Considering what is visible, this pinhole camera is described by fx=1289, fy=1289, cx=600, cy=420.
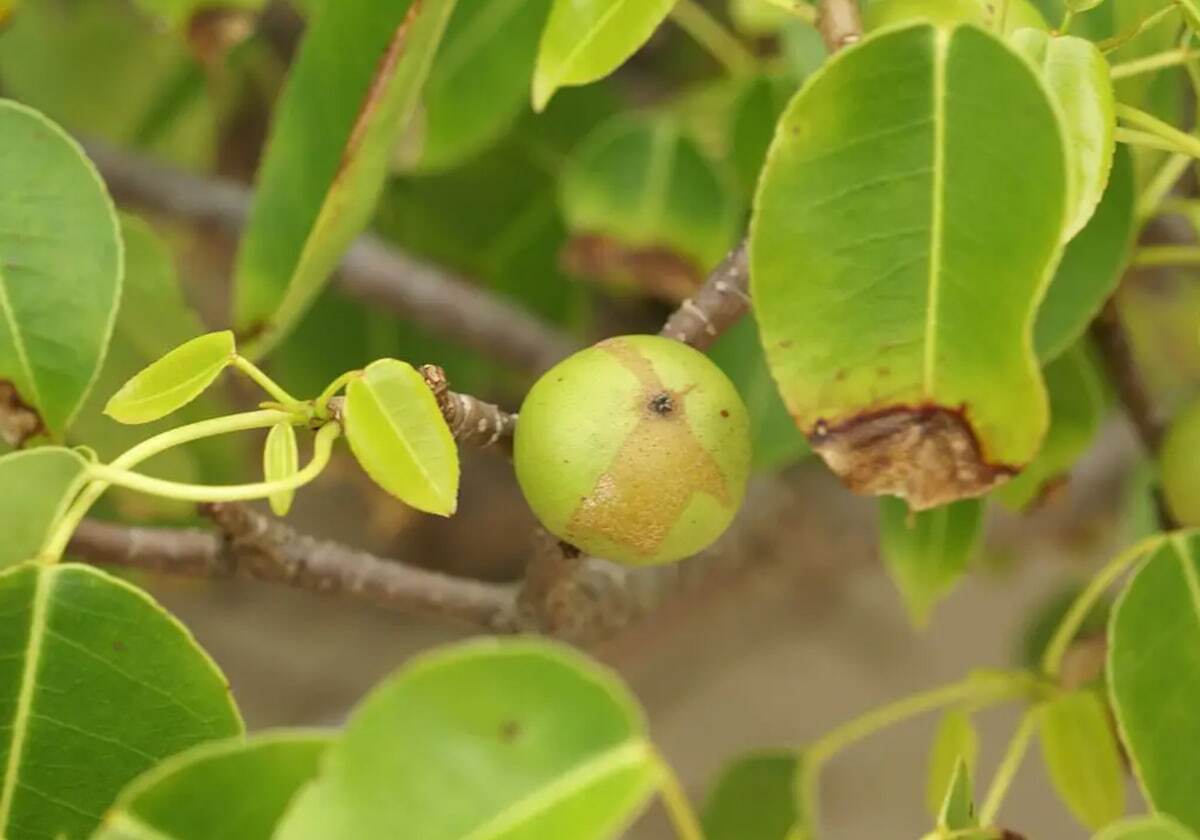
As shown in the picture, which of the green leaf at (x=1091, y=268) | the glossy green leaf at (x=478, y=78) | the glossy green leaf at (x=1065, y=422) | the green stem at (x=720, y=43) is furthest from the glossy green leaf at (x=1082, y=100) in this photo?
the green stem at (x=720, y=43)

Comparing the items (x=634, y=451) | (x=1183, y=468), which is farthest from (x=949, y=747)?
(x=634, y=451)

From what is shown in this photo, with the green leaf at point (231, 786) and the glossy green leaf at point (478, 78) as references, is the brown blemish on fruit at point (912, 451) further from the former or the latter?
the glossy green leaf at point (478, 78)

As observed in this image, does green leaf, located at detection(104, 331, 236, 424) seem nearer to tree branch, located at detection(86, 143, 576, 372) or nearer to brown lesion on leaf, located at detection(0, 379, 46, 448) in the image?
brown lesion on leaf, located at detection(0, 379, 46, 448)

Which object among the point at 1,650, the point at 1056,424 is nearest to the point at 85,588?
the point at 1,650

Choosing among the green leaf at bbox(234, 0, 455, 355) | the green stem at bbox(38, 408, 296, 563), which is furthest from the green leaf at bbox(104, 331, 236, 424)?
the green leaf at bbox(234, 0, 455, 355)

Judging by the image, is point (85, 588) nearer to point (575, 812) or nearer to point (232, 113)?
point (575, 812)
